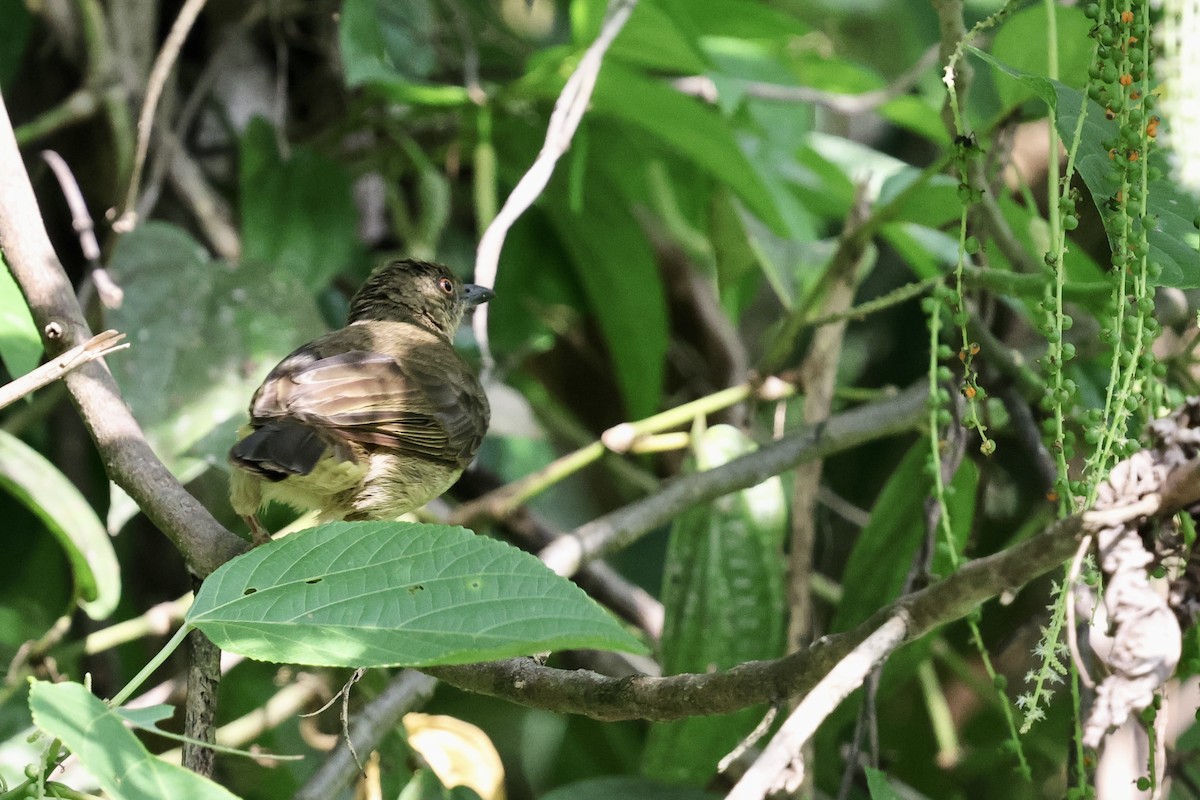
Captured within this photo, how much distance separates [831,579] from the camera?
13.6ft

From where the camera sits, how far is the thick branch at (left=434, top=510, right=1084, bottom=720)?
108 centimetres

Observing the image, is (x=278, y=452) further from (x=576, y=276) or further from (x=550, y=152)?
(x=576, y=276)

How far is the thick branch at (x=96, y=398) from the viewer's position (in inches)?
72.4

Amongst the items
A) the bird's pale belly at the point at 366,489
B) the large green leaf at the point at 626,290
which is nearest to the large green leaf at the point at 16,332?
the bird's pale belly at the point at 366,489

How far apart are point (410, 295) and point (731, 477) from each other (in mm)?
1223

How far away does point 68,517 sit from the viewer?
2.32 meters

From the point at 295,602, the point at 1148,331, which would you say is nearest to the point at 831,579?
the point at 1148,331

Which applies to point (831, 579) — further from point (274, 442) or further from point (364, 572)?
point (364, 572)

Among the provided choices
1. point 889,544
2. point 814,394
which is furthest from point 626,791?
point 814,394

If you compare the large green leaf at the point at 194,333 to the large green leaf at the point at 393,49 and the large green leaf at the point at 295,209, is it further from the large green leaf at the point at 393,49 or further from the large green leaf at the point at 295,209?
the large green leaf at the point at 393,49

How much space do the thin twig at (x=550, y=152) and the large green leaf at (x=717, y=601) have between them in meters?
0.60

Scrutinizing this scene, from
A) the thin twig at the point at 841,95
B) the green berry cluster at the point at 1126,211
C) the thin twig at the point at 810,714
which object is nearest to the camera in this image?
the thin twig at the point at 810,714

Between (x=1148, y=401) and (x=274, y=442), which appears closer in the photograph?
(x=1148, y=401)

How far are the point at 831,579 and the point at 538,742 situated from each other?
1115mm
